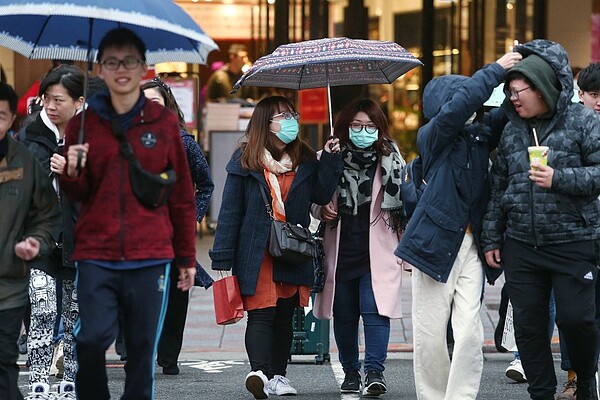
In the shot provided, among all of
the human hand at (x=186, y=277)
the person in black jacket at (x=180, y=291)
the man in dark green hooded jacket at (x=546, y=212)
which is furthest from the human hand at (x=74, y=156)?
the person in black jacket at (x=180, y=291)

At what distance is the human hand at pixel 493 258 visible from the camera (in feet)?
21.2

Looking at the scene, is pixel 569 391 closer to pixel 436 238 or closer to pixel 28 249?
pixel 436 238

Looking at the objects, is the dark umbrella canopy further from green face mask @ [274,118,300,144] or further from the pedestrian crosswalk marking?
the pedestrian crosswalk marking

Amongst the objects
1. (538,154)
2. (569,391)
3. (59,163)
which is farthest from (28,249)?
(569,391)

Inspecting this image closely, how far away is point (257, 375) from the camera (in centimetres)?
725

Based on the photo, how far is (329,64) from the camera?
7.87 m

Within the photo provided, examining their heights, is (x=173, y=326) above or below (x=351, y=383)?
above

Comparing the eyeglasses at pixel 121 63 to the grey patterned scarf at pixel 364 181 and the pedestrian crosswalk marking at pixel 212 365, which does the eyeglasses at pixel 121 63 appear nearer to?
the grey patterned scarf at pixel 364 181

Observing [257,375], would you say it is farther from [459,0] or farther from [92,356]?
[459,0]

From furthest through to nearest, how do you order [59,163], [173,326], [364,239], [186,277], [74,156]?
[173,326] < [364,239] < [186,277] < [59,163] < [74,156]

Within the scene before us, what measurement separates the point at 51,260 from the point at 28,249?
1.80 m

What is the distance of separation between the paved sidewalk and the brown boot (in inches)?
79.0

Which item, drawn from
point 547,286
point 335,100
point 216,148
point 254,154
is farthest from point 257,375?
point 335,100

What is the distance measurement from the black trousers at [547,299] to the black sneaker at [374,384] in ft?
4.03
